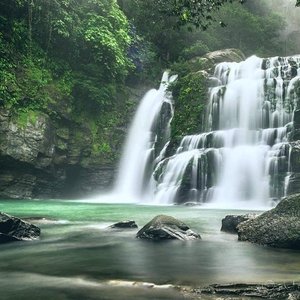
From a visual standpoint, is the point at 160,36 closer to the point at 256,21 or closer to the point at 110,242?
the point at 256,21

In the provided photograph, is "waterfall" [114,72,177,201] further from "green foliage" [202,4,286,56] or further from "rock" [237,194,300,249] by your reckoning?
"rock" [237,194,300,249]

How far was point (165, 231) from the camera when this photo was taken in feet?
29.7

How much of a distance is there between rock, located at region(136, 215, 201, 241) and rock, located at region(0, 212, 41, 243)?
8.20ft

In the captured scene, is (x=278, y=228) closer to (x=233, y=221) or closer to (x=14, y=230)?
(x=233, y=221)

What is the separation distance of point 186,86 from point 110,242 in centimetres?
2057

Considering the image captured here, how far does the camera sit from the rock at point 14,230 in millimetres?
8703

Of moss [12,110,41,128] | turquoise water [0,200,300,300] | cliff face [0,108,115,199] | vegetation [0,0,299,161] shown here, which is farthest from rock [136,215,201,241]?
vegetation [0,0,299,161]

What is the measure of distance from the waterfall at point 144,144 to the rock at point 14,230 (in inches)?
604

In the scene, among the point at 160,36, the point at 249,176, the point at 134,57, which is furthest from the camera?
the point at 160,36

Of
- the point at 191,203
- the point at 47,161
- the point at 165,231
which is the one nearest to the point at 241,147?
the point at 191,203

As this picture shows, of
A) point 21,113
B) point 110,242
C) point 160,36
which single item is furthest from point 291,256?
point 160,36

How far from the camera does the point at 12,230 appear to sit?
8.88 meters

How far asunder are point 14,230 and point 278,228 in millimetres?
5832

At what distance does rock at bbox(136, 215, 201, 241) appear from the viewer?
8.96 m
